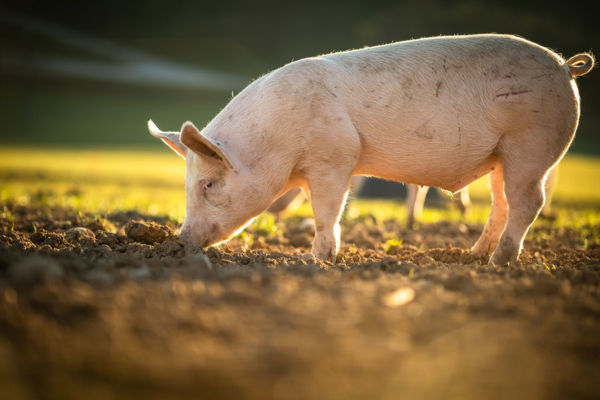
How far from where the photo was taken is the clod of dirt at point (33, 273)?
2.61 meters

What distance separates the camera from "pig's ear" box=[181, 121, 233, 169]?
3864 mm

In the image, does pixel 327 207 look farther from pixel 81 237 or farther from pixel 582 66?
pixel 582 66

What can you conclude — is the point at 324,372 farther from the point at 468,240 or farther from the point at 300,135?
the point at 468,240

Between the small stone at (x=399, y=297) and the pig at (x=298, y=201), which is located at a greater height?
the small stone at (x=399, y=297)

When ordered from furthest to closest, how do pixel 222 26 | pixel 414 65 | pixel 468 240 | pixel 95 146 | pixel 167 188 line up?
1. pixel 222 26
2. pixel 95 146
3. pixel 167 188
4. pixel 468 240
5. pixel 414 65

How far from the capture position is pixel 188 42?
178 ft

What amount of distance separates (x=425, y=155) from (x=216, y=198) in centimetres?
169

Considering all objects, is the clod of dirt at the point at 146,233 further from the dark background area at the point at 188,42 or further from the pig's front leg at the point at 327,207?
the dark background area at the point at 188,42

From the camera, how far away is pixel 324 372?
1897 millimetres

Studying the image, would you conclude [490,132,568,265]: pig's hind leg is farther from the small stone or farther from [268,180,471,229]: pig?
[268,180,471,229]: pig

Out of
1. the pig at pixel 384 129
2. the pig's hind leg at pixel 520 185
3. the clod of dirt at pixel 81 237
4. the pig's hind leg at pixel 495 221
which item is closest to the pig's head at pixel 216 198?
the pig at pixel 384 129

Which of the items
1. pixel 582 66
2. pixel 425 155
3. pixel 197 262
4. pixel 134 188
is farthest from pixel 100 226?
pixel 134 188

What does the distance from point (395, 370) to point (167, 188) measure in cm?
1173

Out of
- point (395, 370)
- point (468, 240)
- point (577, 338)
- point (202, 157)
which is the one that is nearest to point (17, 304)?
point (395, 370)
